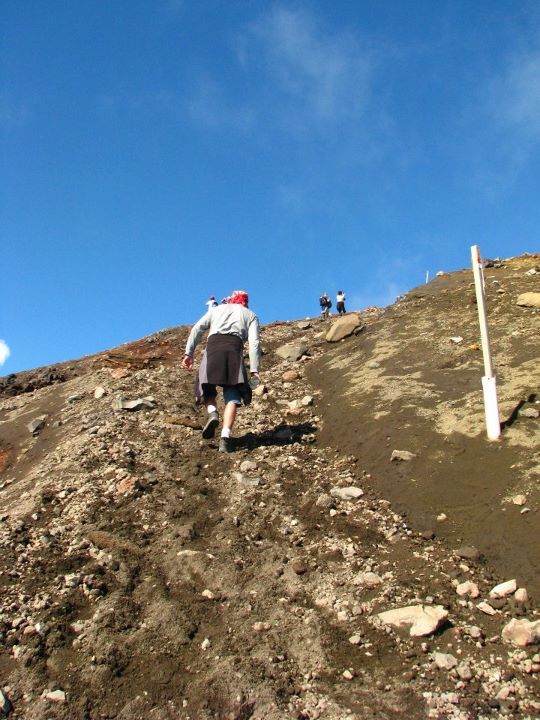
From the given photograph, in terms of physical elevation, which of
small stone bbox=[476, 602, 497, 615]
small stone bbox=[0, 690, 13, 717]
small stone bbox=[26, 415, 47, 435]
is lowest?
small stone bbox=[0, 690, 13, 717]

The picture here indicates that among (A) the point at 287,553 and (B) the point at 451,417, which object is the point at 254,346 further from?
(A) the point at 287,553

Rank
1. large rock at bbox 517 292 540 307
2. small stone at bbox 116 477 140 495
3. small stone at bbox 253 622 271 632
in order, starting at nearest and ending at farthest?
small stone at bbox 253 622 271 632, small stone at bbox 116 477 140 495, large rock at bbox 517 292 540 307

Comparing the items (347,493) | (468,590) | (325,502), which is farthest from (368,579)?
(347,493)

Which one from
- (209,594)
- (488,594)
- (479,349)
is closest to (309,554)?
(209,594)

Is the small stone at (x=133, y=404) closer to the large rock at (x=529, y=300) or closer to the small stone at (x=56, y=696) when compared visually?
the small stone at (x=56, y=696)

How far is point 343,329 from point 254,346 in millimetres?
4557

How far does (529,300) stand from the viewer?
1030 centimetres

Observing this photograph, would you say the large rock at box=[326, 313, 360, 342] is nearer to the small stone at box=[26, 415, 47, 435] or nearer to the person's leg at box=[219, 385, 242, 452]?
the person's leg at box=[219, 385, 242, 452]

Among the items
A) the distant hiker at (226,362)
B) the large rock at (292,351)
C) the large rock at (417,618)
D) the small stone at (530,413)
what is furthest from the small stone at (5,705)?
the large rock at (292,351)

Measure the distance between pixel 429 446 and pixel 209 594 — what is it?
2.97 meters

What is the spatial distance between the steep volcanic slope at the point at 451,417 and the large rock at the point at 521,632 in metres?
0.43

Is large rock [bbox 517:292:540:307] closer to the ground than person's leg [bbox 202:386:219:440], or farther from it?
farther from it

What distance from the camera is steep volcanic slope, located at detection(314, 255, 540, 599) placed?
4.97m

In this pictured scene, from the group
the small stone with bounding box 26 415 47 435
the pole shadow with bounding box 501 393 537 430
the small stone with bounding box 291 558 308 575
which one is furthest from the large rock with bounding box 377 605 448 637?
the small stone with bounding box 26 415 47 435
